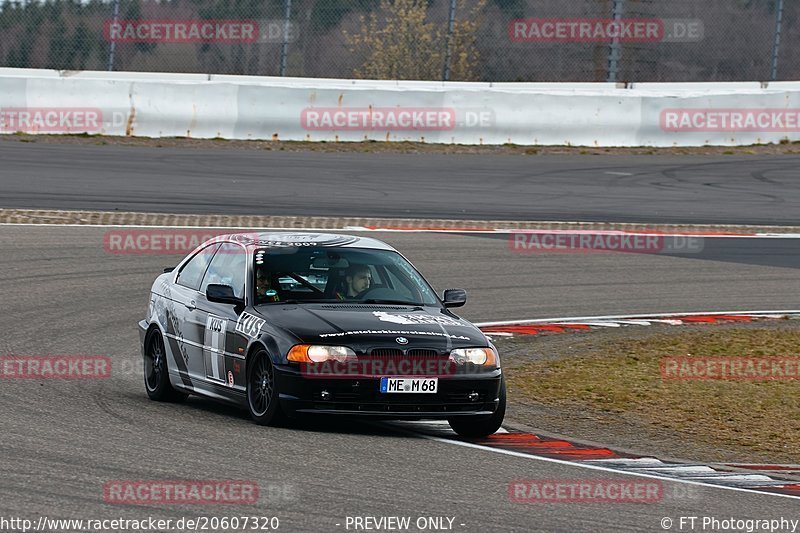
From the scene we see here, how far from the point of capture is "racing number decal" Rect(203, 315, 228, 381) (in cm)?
969

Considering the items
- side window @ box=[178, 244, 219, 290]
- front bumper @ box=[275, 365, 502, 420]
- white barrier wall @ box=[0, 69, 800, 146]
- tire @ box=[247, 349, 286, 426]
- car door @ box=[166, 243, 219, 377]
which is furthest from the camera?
white barrier wall @ box=[0, 69, 800, 146]

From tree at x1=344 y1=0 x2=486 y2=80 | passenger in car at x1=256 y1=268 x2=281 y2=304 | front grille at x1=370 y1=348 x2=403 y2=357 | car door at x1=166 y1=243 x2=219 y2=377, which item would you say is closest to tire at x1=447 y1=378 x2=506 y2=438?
front grille at x1=370 y1=348 x2=403 y2=357

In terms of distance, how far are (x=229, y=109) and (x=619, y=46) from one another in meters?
7.62

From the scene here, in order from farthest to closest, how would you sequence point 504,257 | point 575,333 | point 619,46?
point 619,46 → point 504,257 → point 575,333

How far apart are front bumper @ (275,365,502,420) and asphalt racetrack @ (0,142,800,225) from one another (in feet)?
35.0

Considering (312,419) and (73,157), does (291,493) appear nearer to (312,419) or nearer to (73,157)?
(312,419)

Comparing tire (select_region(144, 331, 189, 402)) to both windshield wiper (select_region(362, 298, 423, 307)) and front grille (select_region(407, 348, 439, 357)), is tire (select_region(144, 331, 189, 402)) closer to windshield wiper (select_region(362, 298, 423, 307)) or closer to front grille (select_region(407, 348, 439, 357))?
windshield wiper (select_region(362, 298, 423, 307))

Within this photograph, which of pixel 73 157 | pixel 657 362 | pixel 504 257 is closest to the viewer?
pixel 657 362

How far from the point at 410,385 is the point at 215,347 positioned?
1552mm

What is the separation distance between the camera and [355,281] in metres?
9.99

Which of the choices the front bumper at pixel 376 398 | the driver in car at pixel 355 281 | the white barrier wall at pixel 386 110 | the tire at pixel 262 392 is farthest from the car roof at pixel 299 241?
Result: the white barrier wall at pixel 386 110

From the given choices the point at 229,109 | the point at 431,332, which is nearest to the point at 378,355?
the point at 431,332

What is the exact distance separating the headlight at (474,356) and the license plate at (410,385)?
0.21 m

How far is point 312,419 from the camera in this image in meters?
9.00
